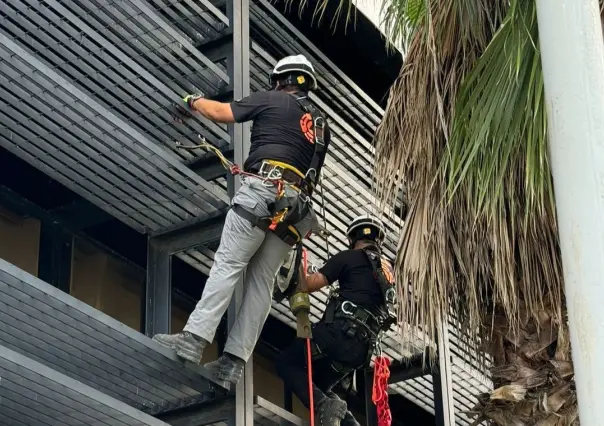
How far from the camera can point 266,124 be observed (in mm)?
10508

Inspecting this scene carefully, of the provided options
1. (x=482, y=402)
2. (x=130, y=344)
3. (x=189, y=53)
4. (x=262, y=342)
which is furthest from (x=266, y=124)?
(x=262, y=342)

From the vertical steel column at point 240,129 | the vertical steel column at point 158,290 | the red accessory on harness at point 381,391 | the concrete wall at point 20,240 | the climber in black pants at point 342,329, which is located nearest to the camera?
the vertical steel column at point 240,129

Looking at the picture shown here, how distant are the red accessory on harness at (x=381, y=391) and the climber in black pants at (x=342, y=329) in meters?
0.14

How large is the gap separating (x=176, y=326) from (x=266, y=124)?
3012 mm

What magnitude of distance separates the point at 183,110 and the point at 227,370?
6.23 ft

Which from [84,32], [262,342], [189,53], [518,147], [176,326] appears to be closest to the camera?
[518,147]

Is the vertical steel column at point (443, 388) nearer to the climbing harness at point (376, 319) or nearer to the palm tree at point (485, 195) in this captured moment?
the climbing harness at point (376, 319)

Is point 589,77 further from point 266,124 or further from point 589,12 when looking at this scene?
point 266,124

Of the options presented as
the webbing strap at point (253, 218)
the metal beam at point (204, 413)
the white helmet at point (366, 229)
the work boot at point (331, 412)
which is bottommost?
the metal beam at point (204, 413)

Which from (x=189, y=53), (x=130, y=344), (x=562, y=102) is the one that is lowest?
(x=562, y=102)

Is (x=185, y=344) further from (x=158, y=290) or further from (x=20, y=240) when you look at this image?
(x=20, y=240)

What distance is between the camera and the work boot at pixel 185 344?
9828 millimetres

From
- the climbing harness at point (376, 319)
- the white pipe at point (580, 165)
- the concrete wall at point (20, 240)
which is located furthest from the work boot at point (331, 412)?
the white pipe at point (580, 165)

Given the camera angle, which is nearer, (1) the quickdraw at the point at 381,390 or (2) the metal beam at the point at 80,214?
(1) the quickdraw at the point at 381,390
